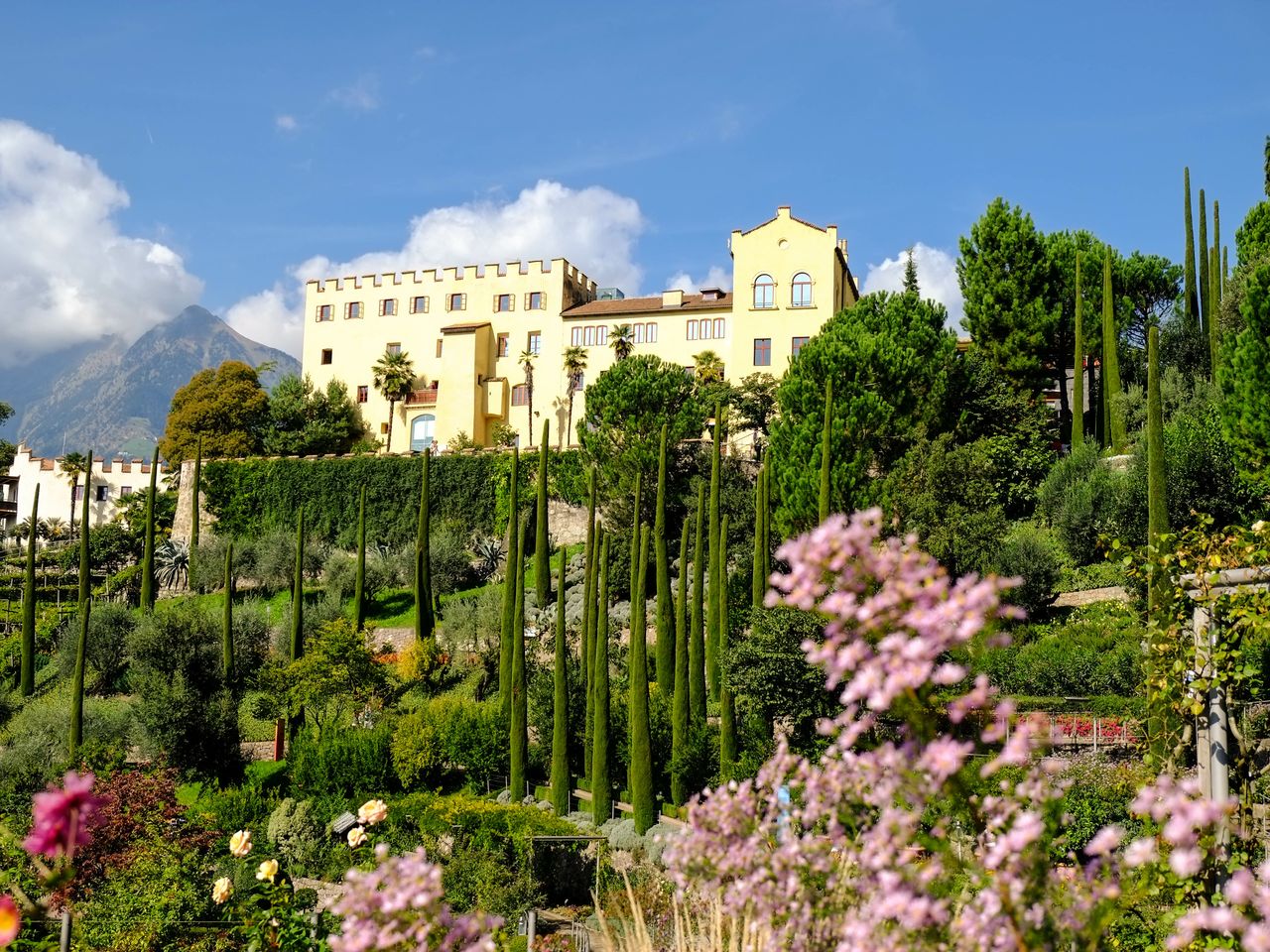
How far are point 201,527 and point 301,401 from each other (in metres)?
7.36

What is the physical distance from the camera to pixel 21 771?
23375 mm

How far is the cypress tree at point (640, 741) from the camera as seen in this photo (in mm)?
20281

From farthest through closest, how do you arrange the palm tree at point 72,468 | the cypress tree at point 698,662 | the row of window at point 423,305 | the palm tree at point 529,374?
the palm tree at point 72,468 → the row of window at point 423,305 → the palm tree at point 529,374 → the cypress tree at point 698,662

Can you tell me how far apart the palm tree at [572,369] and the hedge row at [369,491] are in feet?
20.9

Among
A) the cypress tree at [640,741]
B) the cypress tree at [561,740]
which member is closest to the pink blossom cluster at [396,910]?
the cypress tree at [640,741]

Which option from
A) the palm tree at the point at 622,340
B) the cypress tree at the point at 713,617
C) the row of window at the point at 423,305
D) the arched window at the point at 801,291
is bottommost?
the cypress tree at the point at 713,617

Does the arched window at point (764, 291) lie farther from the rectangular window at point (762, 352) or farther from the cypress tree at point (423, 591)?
the cypress tree at point (423, 591)

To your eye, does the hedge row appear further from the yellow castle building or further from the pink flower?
the pink flower

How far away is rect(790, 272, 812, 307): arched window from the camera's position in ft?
152

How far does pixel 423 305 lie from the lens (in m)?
53.5

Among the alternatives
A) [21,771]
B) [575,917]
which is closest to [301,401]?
[21,771]

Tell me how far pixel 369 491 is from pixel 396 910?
42661mm

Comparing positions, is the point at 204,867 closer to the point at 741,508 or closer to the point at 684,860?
the point at 684,860

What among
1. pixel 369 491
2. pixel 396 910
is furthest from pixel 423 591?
pixel 396 910
